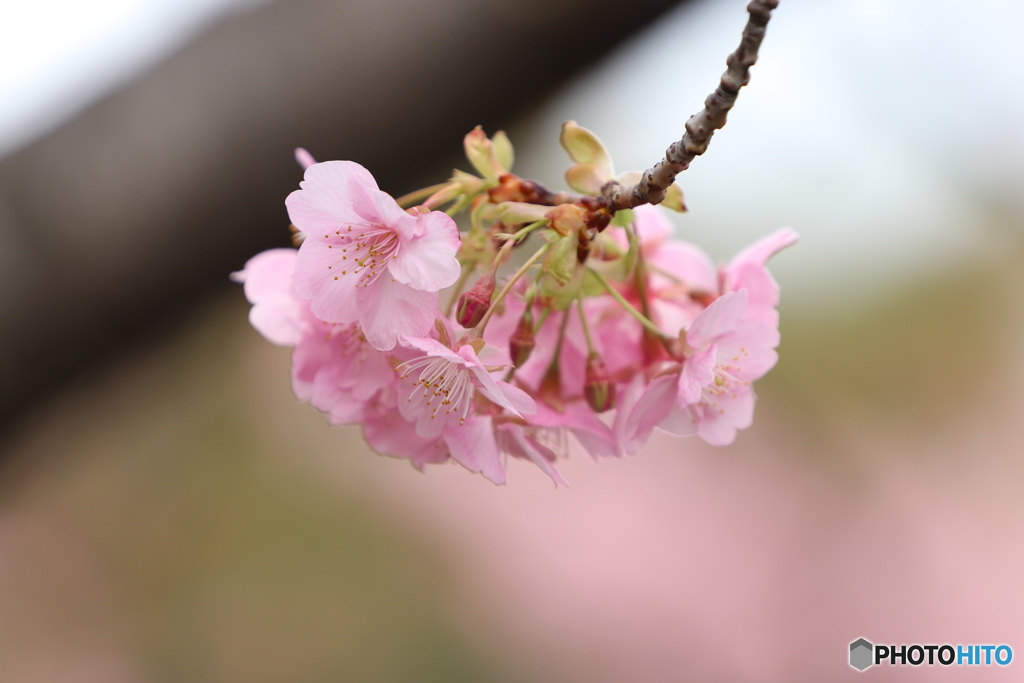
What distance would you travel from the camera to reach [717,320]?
0.48m

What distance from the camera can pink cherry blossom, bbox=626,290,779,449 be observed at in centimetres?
48

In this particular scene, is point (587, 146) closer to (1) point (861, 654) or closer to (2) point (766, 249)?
(2) point (766, 249)

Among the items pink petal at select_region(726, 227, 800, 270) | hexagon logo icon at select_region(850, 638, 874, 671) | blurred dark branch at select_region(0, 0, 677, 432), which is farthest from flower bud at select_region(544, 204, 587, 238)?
hexagon logo icon at select_region(850, 638, 874, 671)

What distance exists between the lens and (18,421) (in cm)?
101

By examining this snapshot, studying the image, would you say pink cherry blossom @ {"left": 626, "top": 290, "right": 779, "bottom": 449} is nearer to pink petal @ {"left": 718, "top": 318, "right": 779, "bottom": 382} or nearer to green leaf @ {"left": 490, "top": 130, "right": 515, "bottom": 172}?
pink petal @ {"left": 718, "top": 318, "right": 779, "bottom": 382}

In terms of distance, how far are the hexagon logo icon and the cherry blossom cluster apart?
36.8 inches

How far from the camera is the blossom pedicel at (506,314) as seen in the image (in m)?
0.42

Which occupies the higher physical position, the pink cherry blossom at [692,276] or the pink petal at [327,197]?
the pink petal at [327,197]

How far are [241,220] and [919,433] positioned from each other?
1.67 m

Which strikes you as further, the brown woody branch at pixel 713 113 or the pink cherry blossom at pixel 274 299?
the pink cherry blossom at pixel 274 299

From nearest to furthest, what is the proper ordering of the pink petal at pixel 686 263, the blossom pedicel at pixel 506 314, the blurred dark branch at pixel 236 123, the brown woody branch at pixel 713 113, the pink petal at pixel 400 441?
the brown woody branch at pixel 713 113 → the blossom pedicel at pixel 506 314 → the pink petal at pixel 400 441 → the pink petal at pixel 686 263 → the blurred dark branch at pixel 236 123

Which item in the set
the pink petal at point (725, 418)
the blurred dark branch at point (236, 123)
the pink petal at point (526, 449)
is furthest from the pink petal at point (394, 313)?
the blurred dark branch at point (236, 123)

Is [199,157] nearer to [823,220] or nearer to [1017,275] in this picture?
[823,220]

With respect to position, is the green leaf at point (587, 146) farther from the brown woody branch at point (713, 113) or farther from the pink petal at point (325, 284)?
the pink petal at point (325, 284)
